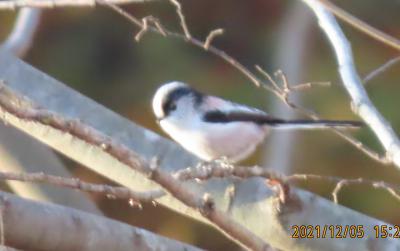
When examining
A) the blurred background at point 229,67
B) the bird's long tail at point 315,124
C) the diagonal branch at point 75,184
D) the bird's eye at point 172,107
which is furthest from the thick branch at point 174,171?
the blurred background at point 229,67

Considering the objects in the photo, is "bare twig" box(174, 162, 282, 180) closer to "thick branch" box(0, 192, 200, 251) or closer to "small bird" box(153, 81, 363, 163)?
"thick branch" box(0, 192, 200, 251)

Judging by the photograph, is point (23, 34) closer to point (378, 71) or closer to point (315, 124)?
point (315, 124)

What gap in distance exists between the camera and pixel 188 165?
2.16 meters

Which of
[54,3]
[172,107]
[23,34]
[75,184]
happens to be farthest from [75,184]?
[23,34]

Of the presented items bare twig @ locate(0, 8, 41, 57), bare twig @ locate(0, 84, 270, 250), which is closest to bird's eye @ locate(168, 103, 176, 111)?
bare twig @ locate(0, 8, 41, 57)

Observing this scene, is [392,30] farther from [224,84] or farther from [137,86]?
[137,86]

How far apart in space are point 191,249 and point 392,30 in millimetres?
3288

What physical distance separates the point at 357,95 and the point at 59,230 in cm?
54

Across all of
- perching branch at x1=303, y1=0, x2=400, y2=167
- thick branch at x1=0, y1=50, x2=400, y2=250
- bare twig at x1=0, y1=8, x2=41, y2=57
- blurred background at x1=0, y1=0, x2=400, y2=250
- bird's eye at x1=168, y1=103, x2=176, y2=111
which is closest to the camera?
perching branch at x1=303, y1=0, x2=400, y2=167

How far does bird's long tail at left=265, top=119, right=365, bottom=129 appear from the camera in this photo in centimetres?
212

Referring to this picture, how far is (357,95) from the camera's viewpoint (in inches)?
72.1

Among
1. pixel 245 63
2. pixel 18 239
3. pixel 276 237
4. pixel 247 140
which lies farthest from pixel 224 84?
pixel 18 239

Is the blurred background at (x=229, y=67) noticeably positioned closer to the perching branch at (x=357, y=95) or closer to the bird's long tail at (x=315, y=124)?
the bird's long tail at (x=315, y=124)

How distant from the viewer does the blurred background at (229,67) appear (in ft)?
15.7
